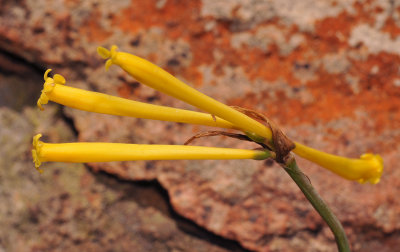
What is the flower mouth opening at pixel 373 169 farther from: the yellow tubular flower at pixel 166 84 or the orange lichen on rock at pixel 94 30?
the orange lichen on rock at pixel 94 30

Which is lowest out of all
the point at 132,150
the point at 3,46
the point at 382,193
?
the point at 132,150

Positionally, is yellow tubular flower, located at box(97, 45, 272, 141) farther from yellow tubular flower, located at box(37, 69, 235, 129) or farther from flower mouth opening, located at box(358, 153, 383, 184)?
flower mouth opening, located at box(358, 153, 383, 184)

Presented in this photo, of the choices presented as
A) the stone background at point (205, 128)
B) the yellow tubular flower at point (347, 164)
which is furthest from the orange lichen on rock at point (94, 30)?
the yellow tubular flower at point (347, 164)

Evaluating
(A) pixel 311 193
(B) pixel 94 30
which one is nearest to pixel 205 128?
(B) pixel 94 30

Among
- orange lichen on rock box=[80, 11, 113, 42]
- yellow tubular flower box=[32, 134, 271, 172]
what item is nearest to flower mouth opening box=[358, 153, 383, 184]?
yellow tubular flower box=[32, 134, 271, 172]

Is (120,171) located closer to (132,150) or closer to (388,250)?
(132,150)

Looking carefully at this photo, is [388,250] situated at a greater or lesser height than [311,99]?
lesser

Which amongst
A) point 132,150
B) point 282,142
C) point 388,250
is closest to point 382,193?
point 388,250
